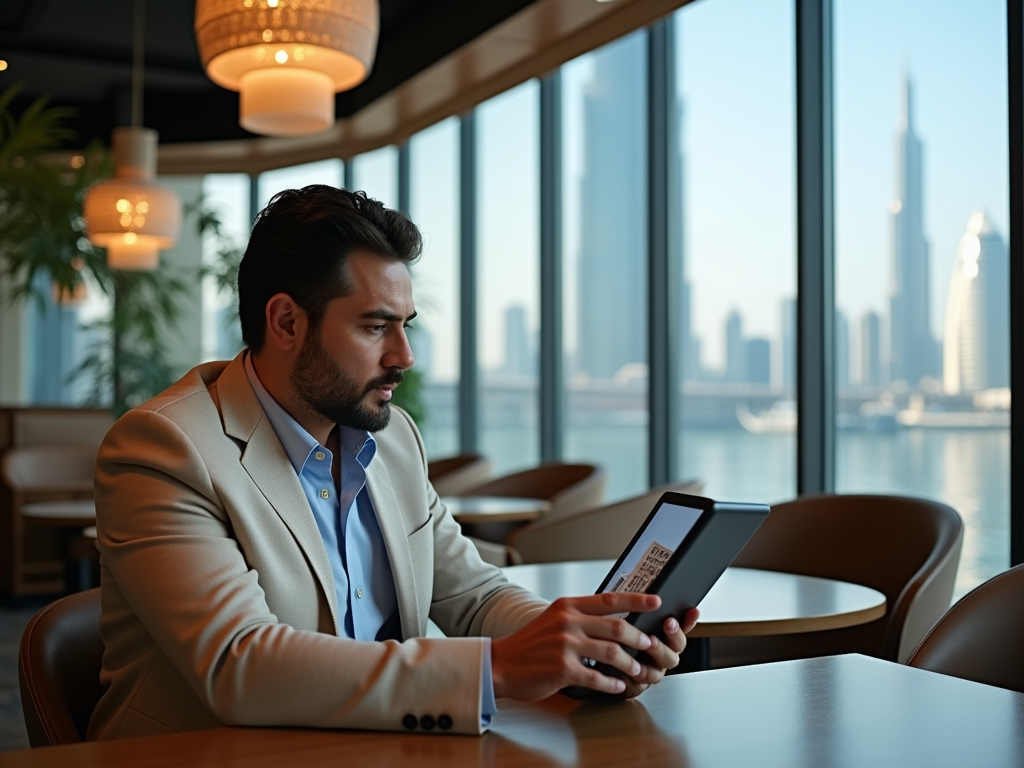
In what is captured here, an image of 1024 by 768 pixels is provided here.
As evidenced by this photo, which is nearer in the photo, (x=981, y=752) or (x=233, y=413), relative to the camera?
(x=981, y=752)

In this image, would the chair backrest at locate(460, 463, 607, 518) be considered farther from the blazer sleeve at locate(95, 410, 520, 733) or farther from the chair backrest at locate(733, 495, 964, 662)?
Result: the blazer sleeve at locate(95, 410, 520, 733)

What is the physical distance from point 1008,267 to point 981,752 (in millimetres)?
2688

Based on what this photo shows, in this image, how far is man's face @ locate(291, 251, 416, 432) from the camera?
5.15 feet

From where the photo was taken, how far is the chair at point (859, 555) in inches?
99.7

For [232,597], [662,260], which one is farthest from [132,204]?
[232,597]

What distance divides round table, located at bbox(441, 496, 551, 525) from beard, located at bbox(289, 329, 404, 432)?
2.28m

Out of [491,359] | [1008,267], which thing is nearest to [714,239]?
[1008,267]

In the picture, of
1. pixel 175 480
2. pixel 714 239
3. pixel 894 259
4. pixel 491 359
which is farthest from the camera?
pixel 491 359

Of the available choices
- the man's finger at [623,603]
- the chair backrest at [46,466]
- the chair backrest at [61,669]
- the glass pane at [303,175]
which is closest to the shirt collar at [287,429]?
the chair backrest at [61,669]

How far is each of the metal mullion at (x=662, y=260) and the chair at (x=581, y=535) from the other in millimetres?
1659

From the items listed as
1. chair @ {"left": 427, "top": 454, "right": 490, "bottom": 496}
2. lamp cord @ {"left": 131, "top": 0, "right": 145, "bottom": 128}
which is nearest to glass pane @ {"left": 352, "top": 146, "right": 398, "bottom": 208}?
lamp cord @ {"left": 131, "top": 0, "right": 145, "bottom": 128}

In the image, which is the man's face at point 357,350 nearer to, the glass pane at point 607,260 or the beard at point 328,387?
the beard at point 328,387

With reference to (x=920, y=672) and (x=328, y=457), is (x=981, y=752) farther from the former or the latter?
(x=328, y=457)

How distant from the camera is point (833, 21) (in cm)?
428
